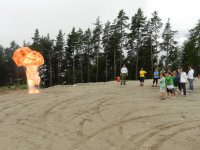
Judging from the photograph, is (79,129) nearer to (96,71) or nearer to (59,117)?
(59,117)

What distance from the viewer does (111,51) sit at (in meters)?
74.0

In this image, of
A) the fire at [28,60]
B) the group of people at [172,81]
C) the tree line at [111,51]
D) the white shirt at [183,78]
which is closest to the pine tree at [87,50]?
the tree line at [111,51]

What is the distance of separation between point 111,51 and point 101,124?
5978 cm

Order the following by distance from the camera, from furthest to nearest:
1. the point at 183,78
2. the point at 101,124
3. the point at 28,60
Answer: the point at 28,60
the point at 183,78
the point at 101,124

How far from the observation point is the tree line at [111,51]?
7325cm

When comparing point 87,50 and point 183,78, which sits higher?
point 87,50

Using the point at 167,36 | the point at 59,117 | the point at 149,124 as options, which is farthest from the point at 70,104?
the point at 167,36

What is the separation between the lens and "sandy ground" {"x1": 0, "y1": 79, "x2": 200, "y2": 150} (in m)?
11.8

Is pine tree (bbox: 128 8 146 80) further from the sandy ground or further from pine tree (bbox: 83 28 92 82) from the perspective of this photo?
the sandy ground

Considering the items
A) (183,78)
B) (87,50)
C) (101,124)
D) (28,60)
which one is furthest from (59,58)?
(101,124)

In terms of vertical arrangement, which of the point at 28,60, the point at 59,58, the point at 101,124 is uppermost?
the point at 59,58

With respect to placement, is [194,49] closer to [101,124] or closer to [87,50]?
[87,50]

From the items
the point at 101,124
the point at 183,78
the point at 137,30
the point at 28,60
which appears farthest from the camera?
the point at 137,30

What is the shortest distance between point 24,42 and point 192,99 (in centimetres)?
9018
